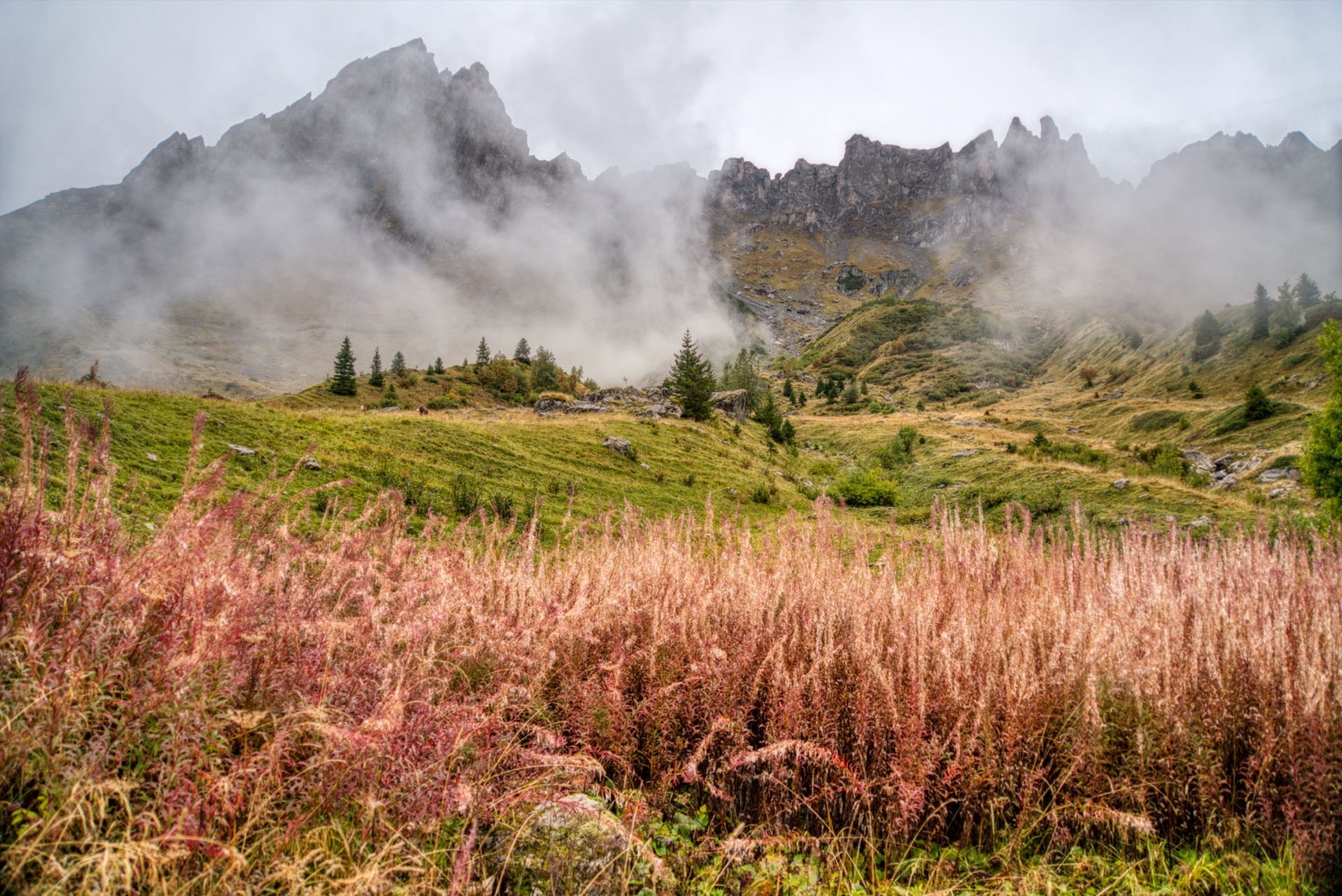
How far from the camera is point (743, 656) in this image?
3.96 m

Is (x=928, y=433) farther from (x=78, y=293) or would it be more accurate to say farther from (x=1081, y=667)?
(x=78, y=293)

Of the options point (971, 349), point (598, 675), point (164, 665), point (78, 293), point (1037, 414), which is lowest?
point (598, 675)

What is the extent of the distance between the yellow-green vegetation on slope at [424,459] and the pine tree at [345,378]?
3681cm

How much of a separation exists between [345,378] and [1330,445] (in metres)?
68.6

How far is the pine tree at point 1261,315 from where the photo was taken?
67.6 m

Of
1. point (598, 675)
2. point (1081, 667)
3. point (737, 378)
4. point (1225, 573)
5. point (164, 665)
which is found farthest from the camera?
point (737, 378)

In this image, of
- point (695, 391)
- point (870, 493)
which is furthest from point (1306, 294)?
point (870, 493)

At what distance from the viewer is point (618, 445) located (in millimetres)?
25375

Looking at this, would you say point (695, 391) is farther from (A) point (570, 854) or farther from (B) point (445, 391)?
(A) point (570, 854)

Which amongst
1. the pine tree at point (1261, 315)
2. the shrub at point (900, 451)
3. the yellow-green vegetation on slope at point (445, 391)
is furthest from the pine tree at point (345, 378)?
the pine tree at point (1261, 315)

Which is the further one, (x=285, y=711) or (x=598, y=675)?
(x=598, y=675)

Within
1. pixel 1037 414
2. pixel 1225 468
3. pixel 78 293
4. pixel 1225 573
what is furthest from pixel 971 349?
pixel 78 293

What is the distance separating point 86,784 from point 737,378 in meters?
88.4

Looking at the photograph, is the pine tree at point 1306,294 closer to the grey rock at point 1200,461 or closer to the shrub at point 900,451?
the grey rock at point 1200,461
